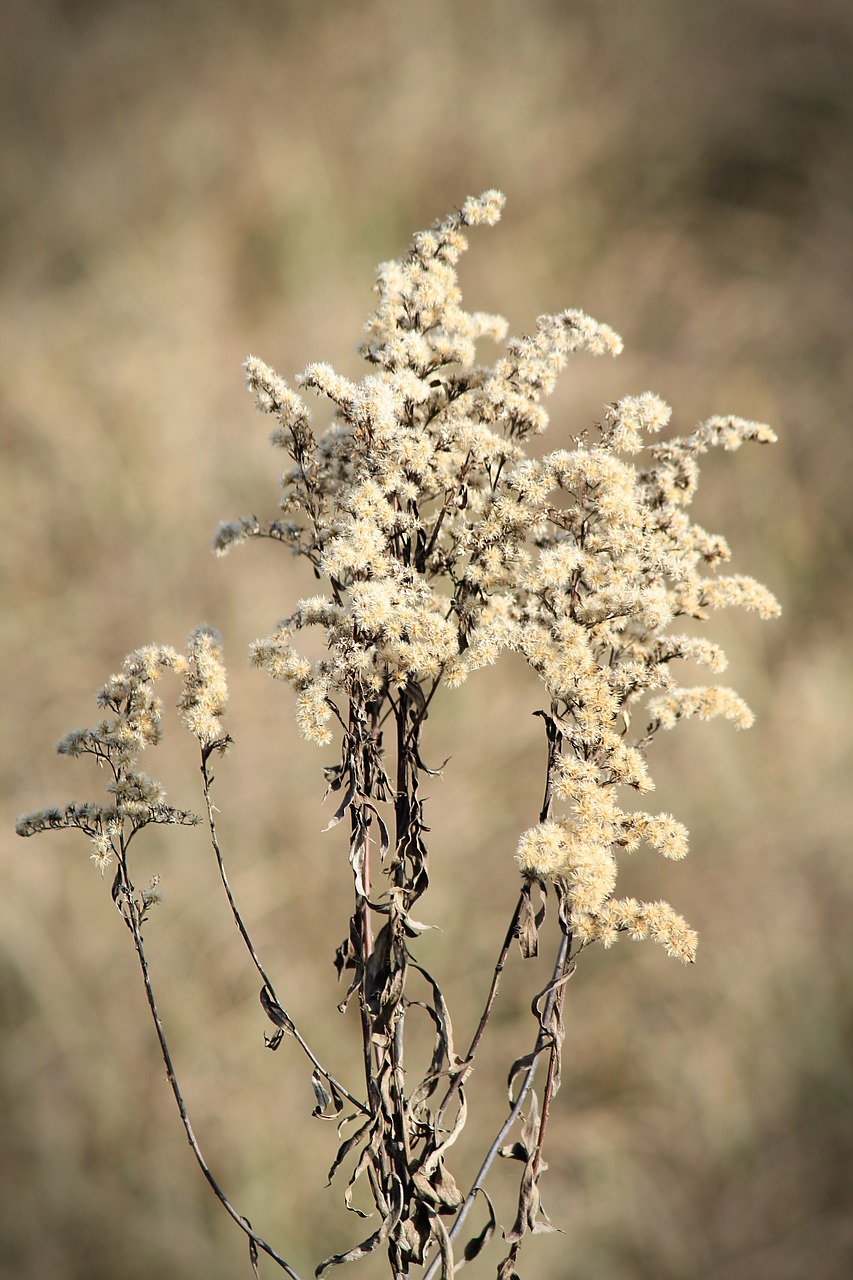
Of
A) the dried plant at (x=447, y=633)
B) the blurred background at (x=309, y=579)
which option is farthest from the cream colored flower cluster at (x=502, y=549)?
the blurred background at (x=309, y=579)

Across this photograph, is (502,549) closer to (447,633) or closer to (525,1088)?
(447,633)

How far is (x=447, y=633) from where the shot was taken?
0.49 meters

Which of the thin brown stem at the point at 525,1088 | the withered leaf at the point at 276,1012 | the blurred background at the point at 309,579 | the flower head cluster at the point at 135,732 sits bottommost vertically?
the thin brown stem at the point at 525,1088

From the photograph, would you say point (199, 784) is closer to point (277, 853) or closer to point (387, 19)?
point (277, 853)

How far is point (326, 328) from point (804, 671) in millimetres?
917

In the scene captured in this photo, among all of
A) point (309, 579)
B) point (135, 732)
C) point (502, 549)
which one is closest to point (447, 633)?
point (502, 549)

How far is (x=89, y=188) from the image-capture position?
164cm

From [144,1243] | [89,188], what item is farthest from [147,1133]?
[89,188]

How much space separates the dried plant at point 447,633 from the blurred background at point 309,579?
84 centimetres

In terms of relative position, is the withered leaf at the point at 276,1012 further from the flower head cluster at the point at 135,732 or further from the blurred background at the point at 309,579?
the blurred background at the point at 309,579

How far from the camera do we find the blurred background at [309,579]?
52.8 inches

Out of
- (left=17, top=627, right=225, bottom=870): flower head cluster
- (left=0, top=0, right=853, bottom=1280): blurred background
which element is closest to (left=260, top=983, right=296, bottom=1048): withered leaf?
(left=17, top=627, right=225, bottom=870): flower head cluster

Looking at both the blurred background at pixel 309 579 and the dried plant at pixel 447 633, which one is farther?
the blurred background at pixel 309 579

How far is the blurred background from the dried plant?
2.77 feet
